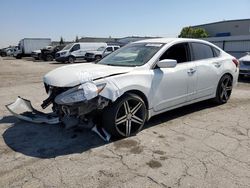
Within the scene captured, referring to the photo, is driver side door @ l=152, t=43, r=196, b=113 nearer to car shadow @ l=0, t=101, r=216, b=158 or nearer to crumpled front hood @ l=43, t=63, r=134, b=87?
car shadow @ l=0, t=101, r=216, b=158

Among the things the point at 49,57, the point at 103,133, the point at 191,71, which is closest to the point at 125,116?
the point at 103,133

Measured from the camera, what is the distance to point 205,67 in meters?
5.68

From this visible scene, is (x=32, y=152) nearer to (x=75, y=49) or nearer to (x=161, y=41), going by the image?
(x=161, y=41)

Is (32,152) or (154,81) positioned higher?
(154,81)

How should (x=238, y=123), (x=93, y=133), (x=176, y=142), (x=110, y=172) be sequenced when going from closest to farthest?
(x=110, y=172), (x=176, y=142), (x=93, y=133), (x=238, y=123)

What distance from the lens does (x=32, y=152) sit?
3.87 m

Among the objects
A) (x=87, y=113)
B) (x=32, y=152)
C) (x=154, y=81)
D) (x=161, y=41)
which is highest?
(x=161, y=41)

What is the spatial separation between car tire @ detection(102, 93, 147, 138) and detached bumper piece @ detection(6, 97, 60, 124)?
52.3 inches

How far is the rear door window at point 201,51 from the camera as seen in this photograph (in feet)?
18.5

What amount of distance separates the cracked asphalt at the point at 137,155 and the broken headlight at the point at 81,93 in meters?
0.73

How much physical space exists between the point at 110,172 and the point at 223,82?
4.24 m

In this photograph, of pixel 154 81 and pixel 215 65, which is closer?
pixel 154 81

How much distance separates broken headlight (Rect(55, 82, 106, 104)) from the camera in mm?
3852

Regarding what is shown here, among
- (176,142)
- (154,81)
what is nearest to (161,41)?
(154,81)
